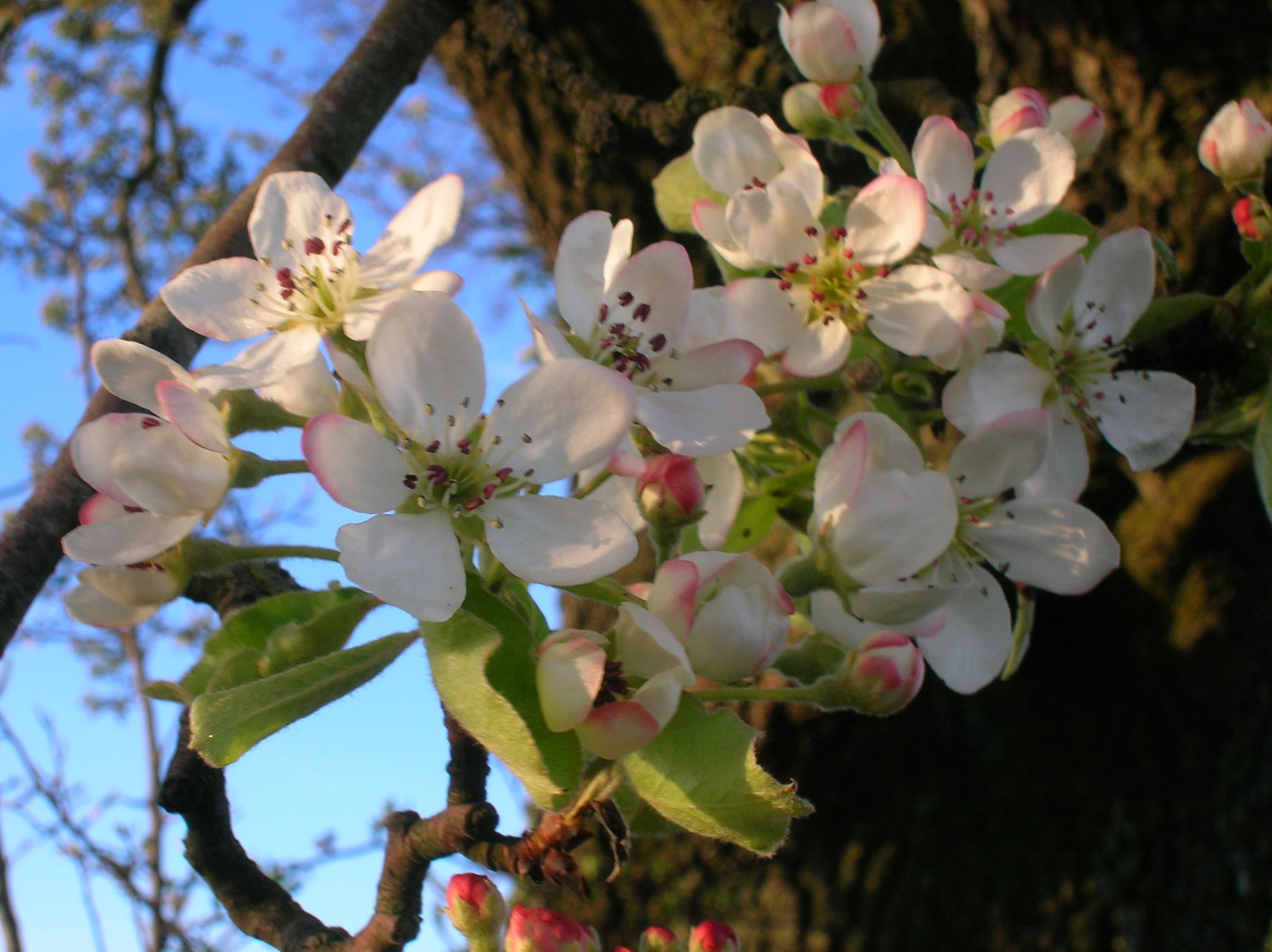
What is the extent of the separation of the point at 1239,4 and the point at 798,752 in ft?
4.38

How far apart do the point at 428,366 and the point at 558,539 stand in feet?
0.38

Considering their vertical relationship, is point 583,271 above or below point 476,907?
above

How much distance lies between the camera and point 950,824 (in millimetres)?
1732

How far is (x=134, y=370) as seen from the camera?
0.54 metres

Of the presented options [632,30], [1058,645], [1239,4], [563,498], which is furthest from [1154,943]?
[632,30]

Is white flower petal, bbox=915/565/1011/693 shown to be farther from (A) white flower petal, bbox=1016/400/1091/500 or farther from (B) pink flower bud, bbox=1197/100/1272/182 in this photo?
(B) pink flower bud, bbox=1197/100/1272/182

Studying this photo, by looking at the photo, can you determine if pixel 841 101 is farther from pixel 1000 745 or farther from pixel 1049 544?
pixel 1000 745

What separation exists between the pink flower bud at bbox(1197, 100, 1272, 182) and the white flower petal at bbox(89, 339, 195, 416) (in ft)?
3.03

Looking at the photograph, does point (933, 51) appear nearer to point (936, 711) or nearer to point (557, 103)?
point (557, 103)

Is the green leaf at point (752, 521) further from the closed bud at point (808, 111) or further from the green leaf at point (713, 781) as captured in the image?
the closed bud at point (808, 111)

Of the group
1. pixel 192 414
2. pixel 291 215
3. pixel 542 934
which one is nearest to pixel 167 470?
pixel 192 414

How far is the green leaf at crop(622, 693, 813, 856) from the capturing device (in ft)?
1.45

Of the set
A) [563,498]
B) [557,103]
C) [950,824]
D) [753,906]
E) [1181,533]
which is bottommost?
[950,824]

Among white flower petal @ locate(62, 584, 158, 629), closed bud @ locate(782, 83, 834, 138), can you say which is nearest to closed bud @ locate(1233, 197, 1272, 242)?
closed bud @ locate(782, 83, 834, 138)
